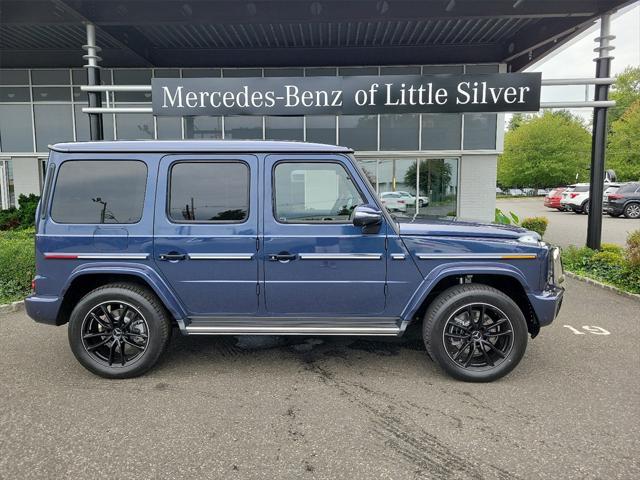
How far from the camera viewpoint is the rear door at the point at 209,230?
371 centimetres

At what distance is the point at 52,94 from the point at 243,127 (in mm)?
6505

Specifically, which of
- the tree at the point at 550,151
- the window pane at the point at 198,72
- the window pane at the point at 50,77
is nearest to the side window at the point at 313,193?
the window pane at the point at 198,72

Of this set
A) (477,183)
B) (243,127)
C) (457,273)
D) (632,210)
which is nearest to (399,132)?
(477,183)

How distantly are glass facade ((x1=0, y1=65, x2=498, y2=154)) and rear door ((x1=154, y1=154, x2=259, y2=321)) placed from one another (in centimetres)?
1020

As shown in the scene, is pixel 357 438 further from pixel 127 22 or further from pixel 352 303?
pixel 127 22

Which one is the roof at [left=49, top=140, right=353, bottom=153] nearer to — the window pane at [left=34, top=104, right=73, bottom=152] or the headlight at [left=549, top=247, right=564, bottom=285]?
the headlight at [left=549, top=247, right=564, bottom=285]

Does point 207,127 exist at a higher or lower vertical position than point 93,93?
higher

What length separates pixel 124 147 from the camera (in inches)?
150

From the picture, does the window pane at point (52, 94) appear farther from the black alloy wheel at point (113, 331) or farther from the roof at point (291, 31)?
the black alloy wheel at point (113, 331)

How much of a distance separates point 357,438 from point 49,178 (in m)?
3.36

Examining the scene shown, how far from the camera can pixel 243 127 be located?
13703 millimetres

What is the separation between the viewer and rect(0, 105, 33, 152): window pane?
1412cm

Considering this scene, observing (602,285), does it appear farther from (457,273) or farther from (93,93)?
(93,93)

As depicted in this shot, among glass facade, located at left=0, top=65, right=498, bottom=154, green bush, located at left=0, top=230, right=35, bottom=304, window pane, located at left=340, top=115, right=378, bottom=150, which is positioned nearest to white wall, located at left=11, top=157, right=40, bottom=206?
glass facade, located at left=0, top=65, right=498, bottom=154
